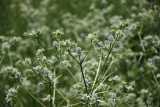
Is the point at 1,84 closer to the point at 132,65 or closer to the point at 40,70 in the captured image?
the point at 40,70

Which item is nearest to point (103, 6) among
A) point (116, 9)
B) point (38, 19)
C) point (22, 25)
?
point (116, 9)

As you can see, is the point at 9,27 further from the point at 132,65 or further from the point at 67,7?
the point at 132,65

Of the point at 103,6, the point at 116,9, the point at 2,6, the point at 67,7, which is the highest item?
the point at 2,6

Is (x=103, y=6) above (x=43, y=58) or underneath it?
above

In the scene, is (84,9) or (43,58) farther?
(84,9)

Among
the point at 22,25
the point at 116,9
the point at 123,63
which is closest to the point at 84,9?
the point at 116,9

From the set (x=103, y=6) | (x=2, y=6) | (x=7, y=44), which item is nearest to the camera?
(x=7, y=44)

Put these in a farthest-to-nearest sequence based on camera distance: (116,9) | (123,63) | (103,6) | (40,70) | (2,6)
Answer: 1. (2,6)
2. (103,6)
3. (116,9)
4. (123,63)
5. (40,70)
